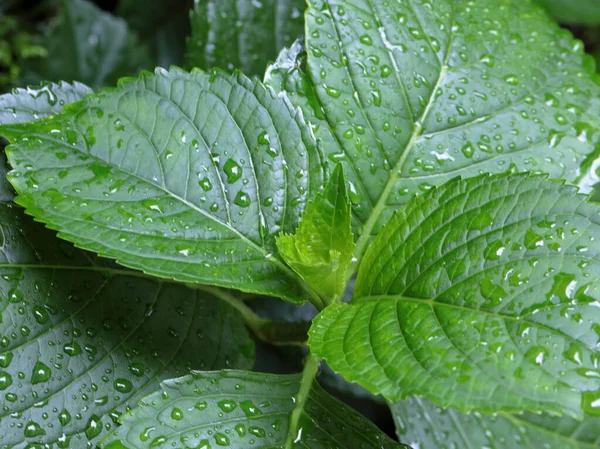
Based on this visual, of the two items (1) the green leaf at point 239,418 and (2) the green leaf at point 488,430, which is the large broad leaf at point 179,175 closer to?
(1) the green leaf at point 239,418

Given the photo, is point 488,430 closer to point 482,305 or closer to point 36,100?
point 482,305

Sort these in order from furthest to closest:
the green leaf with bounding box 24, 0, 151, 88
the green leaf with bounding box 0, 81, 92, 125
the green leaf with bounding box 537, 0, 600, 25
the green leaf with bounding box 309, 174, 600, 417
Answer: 1. the green leaf with bounding box 537, 0, 600, 25
2. the green leaf with bounding box 24, 0, 151, 88
3. the green leaf with bounding box 0, 81, 92, 125
4. the green leaf with bounding box 309, 174, 600, 417

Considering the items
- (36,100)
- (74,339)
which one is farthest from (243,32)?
(74,339)

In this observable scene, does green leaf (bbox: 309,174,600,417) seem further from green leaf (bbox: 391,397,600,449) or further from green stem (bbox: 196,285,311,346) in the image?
green leaf (bbox: 391,397,600,449)

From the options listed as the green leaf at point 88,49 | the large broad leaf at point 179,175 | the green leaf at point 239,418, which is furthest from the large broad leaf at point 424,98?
the green leaf at point 88,49

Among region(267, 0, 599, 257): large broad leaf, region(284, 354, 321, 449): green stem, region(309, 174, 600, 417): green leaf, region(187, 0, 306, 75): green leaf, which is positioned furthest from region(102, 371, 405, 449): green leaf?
region(187, 0, 306, 75): green leaf

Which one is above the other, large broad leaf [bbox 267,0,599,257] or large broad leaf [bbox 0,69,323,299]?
large broad leaf [bbox 267,0,599,257]
